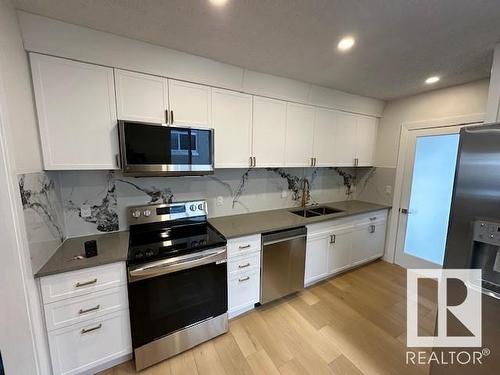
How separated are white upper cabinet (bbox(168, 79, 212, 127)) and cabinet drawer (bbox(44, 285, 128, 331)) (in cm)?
138

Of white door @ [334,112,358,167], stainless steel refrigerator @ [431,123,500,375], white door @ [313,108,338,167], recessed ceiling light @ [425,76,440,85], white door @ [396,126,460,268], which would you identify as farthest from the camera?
white door @ [334,112,358,167]

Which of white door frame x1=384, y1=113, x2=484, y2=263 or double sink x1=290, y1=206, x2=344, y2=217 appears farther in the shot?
double sink x1=290, y1=206, x2=344, y2=217

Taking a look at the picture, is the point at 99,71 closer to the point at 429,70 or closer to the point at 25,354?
the point at 25,354

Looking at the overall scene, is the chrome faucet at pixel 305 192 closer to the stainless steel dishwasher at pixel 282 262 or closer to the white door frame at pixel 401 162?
the stainless steel dishwasher at pixel 282 262

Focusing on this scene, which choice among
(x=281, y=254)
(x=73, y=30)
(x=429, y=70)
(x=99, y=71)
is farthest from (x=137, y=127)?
(x=429, y=70)

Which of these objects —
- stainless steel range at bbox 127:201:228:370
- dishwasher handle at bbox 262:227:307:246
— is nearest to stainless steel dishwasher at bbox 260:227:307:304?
dishwasher handle at bbox 262:227:307:246

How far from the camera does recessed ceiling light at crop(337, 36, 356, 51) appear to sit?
1513mm

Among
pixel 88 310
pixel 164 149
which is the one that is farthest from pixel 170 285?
pixel 164 149

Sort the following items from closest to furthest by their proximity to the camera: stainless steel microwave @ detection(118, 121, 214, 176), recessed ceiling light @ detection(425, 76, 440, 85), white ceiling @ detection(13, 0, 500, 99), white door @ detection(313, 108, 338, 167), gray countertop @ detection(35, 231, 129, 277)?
white ceiling @ detection(13, 0, 500, 99) → gray countertop @ detection(35, 231, 129, 277) → stainless steel microwave @ detection(118, 121, 214, 176) → recessed ceiling light @ detection(425, 76, 440, 85) → white door @ detection(313, 108, 338, 167)

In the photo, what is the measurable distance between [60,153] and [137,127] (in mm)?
560

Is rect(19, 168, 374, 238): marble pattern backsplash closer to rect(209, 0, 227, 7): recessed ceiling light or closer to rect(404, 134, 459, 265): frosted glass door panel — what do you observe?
rect(404, 134, 459, 265): frosted glass door panel

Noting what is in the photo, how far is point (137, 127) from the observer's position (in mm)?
1549

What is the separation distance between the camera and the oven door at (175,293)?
4.85 feet
